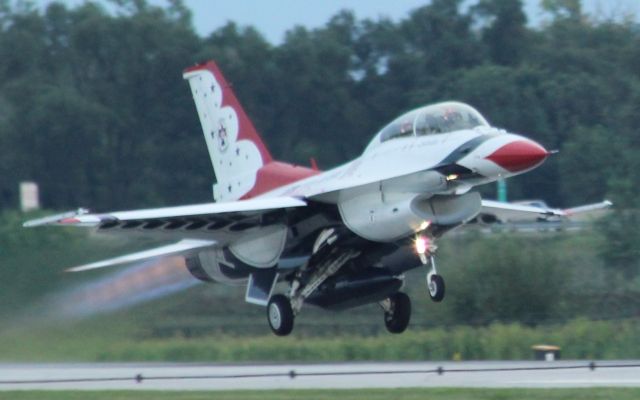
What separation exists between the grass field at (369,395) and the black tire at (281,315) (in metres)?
2.03

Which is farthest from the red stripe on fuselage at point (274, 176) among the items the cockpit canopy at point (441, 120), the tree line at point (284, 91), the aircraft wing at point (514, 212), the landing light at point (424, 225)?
the tree line at point (284, 91)

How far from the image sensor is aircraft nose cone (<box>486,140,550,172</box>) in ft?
63.9

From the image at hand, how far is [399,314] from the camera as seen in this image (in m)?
23.1

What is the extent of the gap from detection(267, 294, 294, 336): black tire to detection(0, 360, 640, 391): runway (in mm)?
728

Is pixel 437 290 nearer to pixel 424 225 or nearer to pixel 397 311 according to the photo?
pixel 424 225

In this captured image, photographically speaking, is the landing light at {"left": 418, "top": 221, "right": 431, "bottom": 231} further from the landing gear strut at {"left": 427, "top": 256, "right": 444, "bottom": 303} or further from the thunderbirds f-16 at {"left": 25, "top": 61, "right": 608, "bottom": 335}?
the landing gear strut at {"left": 427, "top": 256, "right": 444, "bottom": 303}

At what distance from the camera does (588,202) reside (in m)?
53.4

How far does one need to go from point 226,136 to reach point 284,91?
36.1 m

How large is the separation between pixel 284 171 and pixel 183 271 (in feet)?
14.2

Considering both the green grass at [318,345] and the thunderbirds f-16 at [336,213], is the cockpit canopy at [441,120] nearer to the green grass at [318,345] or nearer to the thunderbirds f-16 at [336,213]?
the thunderbirds f-16 at [336,213]

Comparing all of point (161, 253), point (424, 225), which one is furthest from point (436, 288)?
point (161, 253)

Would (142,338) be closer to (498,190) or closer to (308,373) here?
(308,373)

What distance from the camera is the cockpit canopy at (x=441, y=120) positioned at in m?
20.5

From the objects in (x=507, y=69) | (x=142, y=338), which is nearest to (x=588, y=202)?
(x=507, y=69)
